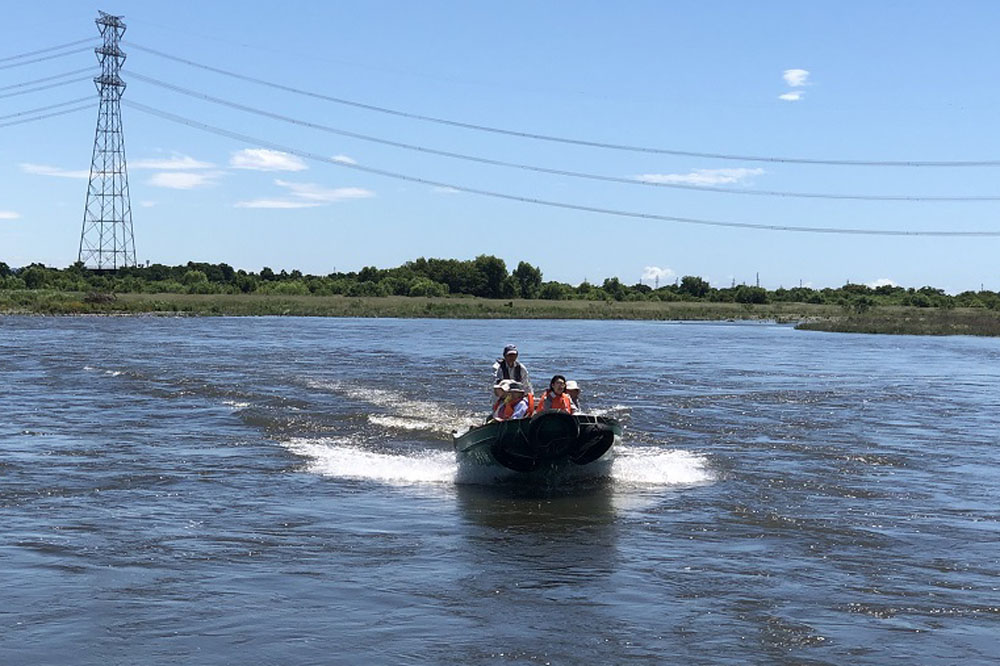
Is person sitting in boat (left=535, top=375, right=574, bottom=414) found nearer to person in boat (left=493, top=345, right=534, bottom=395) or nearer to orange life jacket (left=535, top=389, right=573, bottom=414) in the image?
orange life jacket (left=535, top=389, right=573, bottom=414)

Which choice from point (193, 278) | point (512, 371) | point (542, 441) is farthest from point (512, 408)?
point (193, 278)

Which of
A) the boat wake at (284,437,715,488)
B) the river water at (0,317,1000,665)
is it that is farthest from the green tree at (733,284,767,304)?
the boat wake at (284,437,715,488)

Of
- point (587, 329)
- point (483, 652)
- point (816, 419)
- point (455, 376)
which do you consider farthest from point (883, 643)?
point (587, 329)

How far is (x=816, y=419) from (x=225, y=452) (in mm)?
13705

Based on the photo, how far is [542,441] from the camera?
15859mm

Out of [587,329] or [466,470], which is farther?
[587,329]

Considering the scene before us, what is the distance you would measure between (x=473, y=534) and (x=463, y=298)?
10939 cm

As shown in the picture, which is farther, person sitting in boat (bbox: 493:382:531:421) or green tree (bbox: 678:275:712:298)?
green tree (bbox: 678:275:712:298)

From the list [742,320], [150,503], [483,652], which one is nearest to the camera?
[483,652]

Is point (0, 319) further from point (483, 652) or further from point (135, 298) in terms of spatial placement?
point (483, 652)

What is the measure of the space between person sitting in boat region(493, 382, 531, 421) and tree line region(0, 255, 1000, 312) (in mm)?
97003

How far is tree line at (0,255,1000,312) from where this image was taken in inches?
4503

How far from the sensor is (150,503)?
15.1 meters

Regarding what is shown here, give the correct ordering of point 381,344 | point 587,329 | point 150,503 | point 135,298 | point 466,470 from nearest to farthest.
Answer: point 150,503
point 466,470
point 381,344
point 587,329
point 135,298
